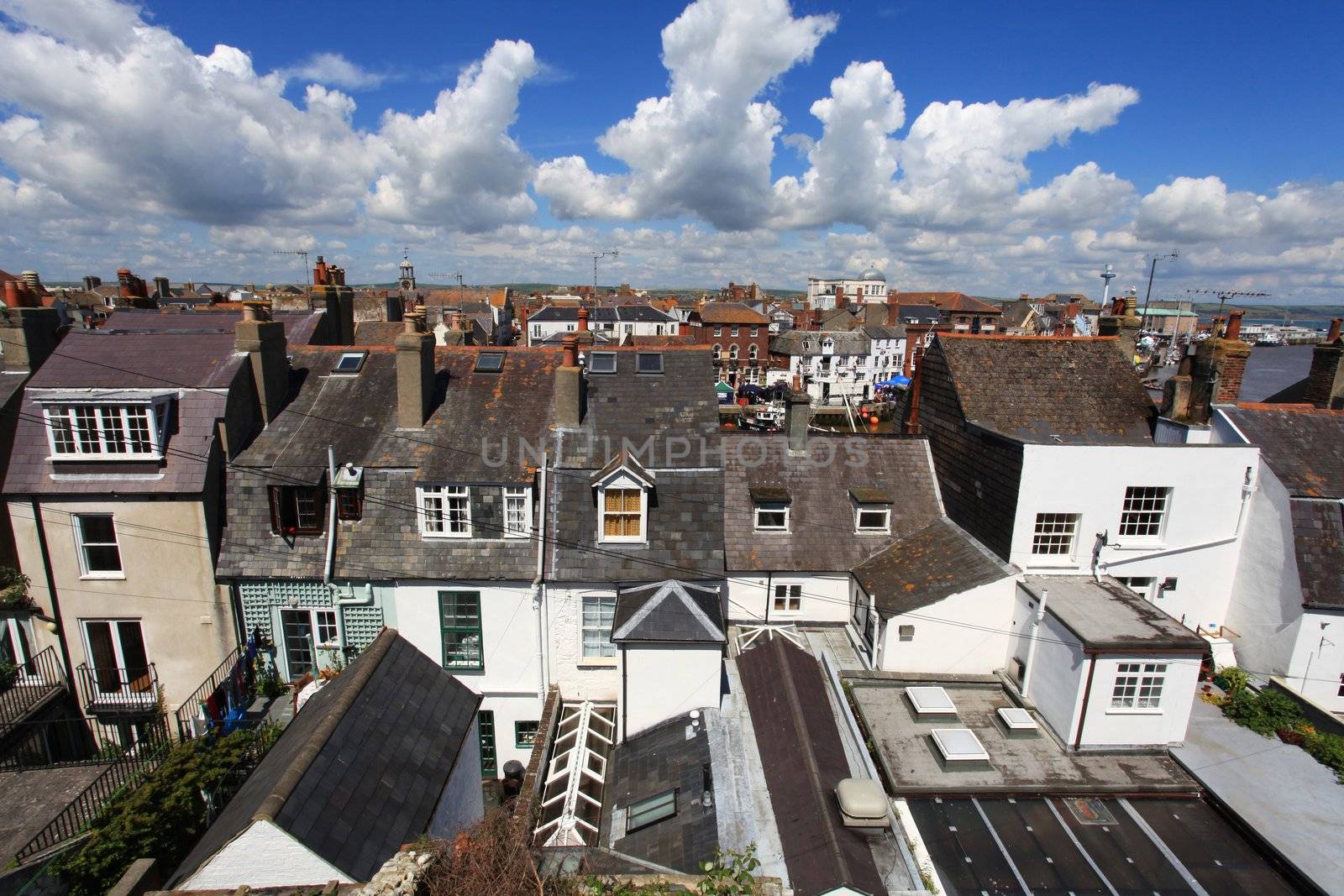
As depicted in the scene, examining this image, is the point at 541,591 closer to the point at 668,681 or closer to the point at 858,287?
the point at 668,681

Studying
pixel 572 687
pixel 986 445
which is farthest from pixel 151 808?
pixel 986 445

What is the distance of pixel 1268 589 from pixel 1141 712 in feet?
21.6

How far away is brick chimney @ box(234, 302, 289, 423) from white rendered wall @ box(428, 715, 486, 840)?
11.3 metres

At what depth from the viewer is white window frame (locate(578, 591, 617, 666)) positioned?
1677cm

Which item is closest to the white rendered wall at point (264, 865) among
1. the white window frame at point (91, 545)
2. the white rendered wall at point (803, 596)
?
the white window frame at point (91, 545)

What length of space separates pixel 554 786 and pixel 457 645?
492 cm

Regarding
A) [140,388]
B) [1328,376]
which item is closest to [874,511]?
[1328,376]

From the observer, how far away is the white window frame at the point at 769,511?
69.2ft

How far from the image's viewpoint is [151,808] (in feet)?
38.9

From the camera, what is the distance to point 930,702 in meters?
17.2

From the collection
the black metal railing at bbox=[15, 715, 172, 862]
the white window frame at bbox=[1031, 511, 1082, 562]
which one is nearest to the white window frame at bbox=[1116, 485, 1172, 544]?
the white window frame at bbox=[1031, 511, 1082, 562]

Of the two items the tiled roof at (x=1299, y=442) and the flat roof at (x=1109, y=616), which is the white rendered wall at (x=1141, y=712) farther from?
the tiled roof at (x=1299, y=442)

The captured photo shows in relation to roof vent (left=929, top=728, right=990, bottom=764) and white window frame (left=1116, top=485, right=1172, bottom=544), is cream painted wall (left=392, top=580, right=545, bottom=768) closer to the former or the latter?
roof vent (left=929, top=728, right=990, bottom=764)

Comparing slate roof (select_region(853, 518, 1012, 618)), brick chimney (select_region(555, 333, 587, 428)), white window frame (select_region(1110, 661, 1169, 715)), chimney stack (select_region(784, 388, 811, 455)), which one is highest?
brick chimney (select_region(555, 333, 587, 428))
